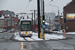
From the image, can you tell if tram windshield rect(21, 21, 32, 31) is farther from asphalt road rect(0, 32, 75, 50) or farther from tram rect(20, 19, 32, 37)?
asphalt road rect(0, 32, 75, 50)

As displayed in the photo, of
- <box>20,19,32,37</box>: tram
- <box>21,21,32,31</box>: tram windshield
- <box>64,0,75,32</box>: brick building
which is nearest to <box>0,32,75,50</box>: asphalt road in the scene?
<box>20,19,32,37</box>: tram

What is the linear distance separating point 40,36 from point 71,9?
36.1 metres

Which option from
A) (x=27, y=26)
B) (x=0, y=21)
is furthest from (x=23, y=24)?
(x=0, y=21)

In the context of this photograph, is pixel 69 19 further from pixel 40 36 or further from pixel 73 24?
pixel 40 36

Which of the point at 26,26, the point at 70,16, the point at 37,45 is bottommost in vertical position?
the point at 37,45

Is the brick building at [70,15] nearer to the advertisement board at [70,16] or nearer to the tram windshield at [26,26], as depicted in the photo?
the advertisement board at [70,16]

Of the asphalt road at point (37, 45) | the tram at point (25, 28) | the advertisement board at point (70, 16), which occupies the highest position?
the advertisement board at point (70, 16)

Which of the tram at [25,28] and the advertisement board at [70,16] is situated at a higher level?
the advertisement board at [70,16]

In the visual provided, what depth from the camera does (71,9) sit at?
5966cm

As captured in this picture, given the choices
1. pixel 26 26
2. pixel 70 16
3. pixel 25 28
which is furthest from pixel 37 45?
pixel 70 16

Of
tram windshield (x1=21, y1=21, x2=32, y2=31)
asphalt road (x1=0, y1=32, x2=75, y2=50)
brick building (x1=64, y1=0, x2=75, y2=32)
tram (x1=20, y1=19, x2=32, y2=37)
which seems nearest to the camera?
asphalt road (x1=0, y1=32, x2=75, y2=50)

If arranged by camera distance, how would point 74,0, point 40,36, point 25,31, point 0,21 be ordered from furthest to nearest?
point 0,21 < point 74,0 < point 25,31 < point 40,36

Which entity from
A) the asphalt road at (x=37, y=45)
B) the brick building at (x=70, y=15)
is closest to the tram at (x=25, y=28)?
the asphalt road at (x=37, y=45)

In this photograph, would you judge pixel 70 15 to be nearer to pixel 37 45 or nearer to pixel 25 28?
pixel 25 28
